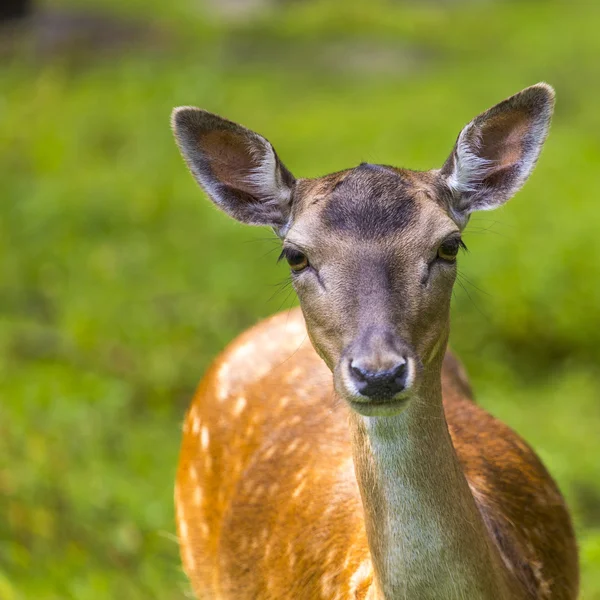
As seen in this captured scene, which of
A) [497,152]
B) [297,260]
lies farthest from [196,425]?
[497,152]

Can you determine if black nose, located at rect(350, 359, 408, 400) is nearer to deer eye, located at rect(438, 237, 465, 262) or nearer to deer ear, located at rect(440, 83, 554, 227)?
deer eye, located at rect(438, 237, 465, 262)

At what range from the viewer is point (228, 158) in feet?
11.6

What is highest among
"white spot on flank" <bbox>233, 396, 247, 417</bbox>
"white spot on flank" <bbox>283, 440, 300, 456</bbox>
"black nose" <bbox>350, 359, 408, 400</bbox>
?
"black nose" <bbox>350, 359, 408, 400</bbox>

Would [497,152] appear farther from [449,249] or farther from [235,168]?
→ [235,168]

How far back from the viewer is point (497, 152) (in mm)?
3518

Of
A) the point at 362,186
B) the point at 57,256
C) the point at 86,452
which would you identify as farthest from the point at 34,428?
the point at 362,186

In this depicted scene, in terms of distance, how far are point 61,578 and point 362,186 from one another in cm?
271

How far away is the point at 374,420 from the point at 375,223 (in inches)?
20.0

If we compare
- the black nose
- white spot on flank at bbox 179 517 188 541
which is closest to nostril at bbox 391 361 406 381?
the black nose

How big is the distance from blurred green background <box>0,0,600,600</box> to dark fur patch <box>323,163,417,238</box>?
0.31 m

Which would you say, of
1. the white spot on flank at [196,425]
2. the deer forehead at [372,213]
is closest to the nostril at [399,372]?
the deer forehead at [372,213]

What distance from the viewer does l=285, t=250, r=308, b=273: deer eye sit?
10.5 ft

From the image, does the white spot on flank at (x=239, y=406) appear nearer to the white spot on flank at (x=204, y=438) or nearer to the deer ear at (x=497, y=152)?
the white spot on flank at (x=204, y=438)

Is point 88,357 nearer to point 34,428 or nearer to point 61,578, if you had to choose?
point 34,428
